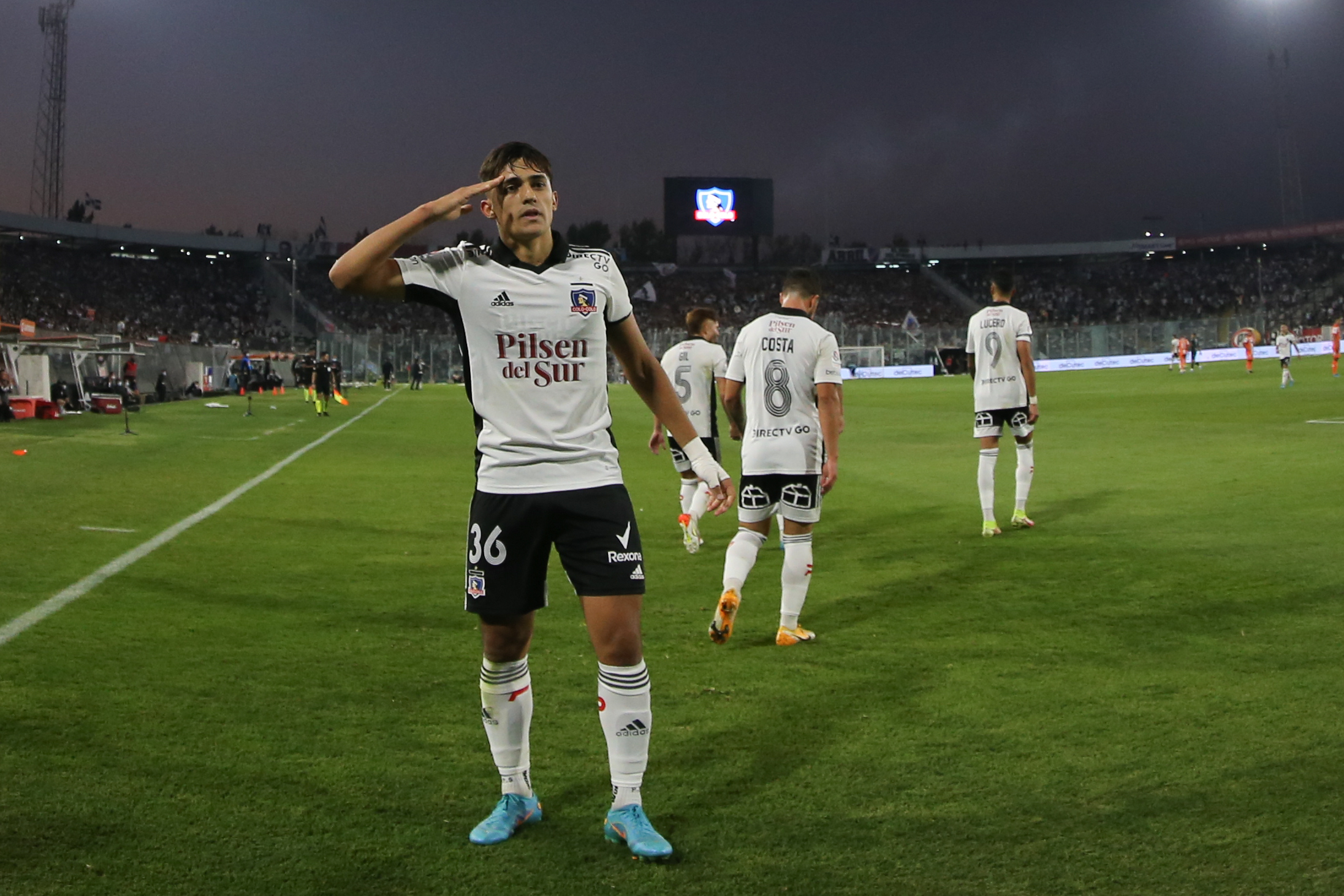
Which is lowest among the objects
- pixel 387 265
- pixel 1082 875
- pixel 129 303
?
pixel 1082 875

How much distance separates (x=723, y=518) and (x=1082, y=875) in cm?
940

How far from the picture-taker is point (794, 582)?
6.95 metres

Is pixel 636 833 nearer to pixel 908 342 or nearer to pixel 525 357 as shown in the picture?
pixel 525 357

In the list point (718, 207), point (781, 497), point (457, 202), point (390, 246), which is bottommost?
point (781, 497)

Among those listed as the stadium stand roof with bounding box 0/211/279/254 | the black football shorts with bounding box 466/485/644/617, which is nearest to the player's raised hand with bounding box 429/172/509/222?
the black football shorts with bounding box 466/485/644/617

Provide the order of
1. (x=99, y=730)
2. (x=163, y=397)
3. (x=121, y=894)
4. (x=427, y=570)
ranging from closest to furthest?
(x=121, y=894)
(x=99, y=730)
(x=427, y=570)
(x=163, y=397)

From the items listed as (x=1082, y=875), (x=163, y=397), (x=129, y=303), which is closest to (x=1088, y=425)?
(x=1082, y=875)

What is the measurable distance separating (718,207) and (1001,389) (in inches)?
3223

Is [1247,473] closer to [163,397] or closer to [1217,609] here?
[1217,609]

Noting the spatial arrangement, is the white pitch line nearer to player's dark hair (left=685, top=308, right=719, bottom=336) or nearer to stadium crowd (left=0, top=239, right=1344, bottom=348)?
player's dark hair (left=685, top=308, right=719, bottom=336)

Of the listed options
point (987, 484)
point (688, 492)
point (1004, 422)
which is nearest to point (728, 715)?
point (688, 492)

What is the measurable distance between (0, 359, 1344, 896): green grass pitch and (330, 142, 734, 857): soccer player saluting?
1.62 feet

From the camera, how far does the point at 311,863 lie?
3693 millimetres

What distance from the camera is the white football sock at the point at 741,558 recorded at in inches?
272
